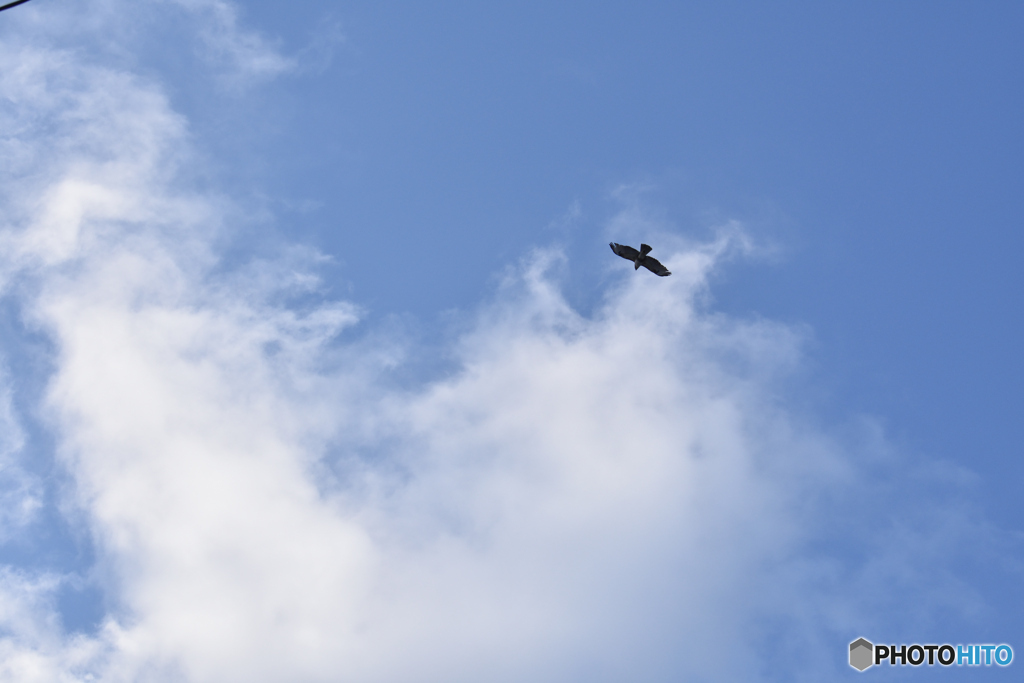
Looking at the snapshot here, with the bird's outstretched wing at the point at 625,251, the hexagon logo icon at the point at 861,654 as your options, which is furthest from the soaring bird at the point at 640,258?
the hexagon logo icon at the point at 861,654

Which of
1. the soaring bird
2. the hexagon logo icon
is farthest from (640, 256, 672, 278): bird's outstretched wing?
the hexagon logo icon

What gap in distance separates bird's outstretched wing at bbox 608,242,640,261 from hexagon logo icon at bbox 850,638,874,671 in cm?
3975

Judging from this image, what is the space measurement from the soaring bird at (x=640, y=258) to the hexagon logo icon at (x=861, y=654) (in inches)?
1486

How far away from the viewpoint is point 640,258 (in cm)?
5947

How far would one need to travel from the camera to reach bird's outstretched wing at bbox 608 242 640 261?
5994 centimetres

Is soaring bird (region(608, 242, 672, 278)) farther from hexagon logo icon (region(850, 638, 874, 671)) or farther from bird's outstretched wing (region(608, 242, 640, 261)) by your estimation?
hexagon logo icon (region(850, 638, 874, 671))

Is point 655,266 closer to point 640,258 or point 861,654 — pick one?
point 640,258

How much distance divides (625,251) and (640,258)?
4.31ft

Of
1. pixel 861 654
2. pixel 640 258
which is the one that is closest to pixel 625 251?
pixel 640 258

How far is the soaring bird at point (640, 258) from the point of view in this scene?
59.4 meters

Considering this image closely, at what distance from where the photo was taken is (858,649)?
7169 cm

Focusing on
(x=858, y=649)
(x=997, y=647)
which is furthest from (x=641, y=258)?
(x=997, y=647)

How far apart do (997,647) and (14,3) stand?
3079 inches

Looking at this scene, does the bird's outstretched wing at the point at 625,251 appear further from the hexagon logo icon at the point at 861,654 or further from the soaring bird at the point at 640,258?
the hexagon logo icon at the point at 861,654
